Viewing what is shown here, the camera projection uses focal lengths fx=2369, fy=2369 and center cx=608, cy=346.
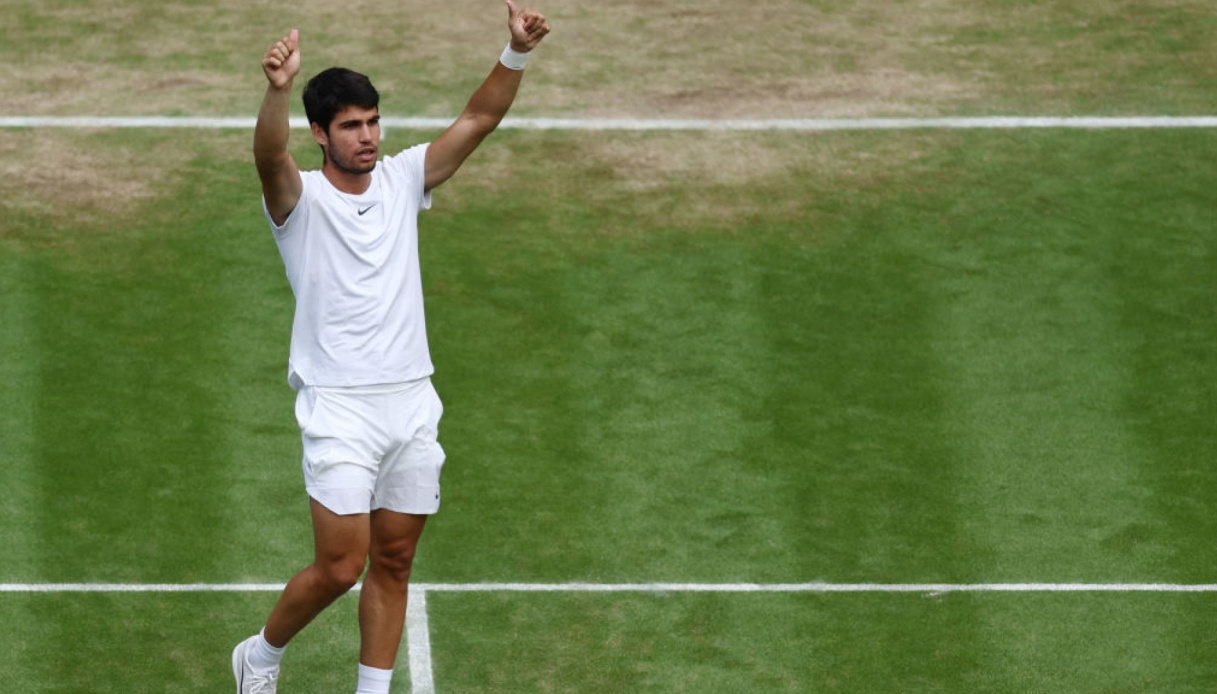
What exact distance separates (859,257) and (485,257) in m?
2.15

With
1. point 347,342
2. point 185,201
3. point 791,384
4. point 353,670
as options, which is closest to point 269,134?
point 347,342

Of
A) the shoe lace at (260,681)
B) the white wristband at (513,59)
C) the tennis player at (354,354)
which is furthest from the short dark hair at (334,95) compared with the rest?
the shoe lace at (260,681)

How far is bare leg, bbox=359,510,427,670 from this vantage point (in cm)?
909

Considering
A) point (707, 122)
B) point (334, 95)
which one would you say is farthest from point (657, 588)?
point (707, 122)

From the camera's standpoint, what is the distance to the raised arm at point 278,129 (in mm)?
8406

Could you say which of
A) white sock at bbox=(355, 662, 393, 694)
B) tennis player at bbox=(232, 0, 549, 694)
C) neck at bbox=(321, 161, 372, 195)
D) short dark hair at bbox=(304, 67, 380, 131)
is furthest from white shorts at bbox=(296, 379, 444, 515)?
short dark hair at bbox=(304, 67, 380, 131)

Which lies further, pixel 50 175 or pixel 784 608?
pixel 50 175

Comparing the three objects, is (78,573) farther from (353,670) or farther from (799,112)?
(799,112)

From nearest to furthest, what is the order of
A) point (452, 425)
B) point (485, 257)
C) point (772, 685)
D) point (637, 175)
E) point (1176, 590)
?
point (772, 685) → point (1176, 590) → point (452, 425) → point (485, 257) → point (637, 175)

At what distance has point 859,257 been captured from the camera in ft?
44.6

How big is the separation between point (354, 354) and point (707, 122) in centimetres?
662

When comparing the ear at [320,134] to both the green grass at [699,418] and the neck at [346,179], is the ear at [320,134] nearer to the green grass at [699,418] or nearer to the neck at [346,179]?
the neck at [346,179]

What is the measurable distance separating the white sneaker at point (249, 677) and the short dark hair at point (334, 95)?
214 centimetres

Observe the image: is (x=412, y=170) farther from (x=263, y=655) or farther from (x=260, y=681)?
(x=260, y=681)
